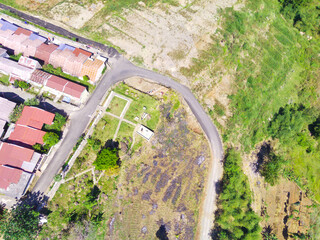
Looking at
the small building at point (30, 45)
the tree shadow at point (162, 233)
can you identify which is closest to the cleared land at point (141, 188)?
the tree shadow at point (162, 233)

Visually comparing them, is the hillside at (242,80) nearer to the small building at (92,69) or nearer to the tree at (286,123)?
the tree at (286,123)

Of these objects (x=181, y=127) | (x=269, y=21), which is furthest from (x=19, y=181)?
(x=269, y=21)

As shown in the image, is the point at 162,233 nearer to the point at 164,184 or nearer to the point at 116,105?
the point at 164,184

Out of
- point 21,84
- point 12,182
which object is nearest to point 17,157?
point 12,182

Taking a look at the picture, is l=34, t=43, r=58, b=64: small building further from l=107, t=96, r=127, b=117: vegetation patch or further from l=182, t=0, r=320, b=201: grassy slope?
l=182, t=0, r=320, b=201: grassy slope

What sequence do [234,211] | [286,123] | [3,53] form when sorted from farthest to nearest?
[286,123] < [3,53] < [234,211]

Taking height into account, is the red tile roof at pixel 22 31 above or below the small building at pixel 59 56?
above
